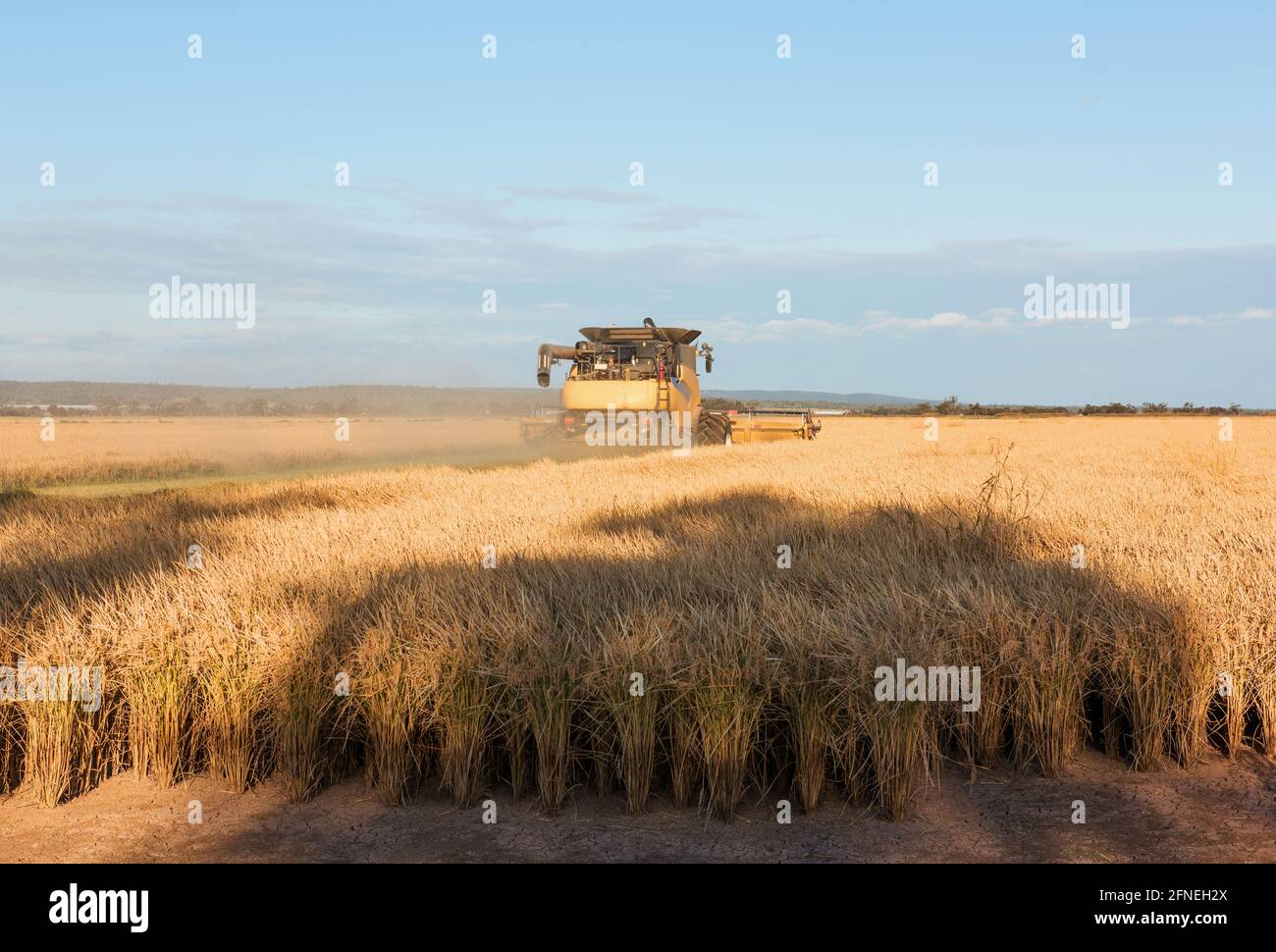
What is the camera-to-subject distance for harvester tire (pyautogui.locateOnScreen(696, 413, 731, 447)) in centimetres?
2972

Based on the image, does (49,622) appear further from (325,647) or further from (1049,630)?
(1049,630)

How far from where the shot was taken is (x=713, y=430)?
30.0m

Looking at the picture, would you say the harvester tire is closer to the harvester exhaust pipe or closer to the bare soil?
the harvester exhaust pipe

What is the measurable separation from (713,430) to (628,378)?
457 centimetres

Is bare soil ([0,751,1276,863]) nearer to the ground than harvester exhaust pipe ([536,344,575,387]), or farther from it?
nearer to the ground

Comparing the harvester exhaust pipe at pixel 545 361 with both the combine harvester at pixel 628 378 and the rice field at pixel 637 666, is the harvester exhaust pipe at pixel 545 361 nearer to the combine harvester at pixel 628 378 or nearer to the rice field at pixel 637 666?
the combine harvester at pixel 628 378

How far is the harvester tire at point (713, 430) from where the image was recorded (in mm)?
29719

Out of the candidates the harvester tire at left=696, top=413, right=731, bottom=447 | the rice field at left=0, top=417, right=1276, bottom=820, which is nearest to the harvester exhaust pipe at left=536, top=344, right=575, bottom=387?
the harvester tire at left=696, top=413, right=731, bottom=447

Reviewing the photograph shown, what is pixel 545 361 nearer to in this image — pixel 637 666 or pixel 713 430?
pixel 713 430

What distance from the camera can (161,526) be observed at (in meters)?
10.9

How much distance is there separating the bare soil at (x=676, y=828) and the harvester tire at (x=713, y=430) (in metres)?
24.8

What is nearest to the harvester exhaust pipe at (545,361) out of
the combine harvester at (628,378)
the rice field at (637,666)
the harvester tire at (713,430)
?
the combine harvester at (628,378)

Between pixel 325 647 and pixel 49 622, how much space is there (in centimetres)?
176

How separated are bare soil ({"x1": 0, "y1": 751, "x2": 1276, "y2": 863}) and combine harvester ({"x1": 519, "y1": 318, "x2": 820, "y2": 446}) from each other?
68.7 feet
